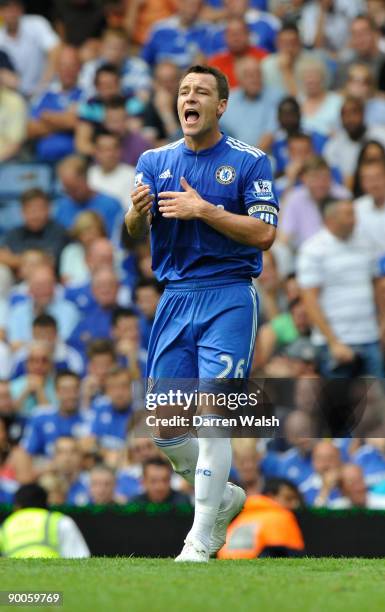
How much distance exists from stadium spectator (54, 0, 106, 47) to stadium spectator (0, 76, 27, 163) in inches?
49.2

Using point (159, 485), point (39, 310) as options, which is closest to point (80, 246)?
point (39, 310)

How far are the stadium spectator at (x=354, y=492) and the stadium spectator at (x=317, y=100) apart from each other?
5.09m

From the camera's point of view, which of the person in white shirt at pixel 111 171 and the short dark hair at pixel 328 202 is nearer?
the short dark hair at pixel 328 202

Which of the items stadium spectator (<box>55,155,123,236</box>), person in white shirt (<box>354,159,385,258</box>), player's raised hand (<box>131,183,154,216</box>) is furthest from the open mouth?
stadium spectator (<box>55,155,123,236</box>)

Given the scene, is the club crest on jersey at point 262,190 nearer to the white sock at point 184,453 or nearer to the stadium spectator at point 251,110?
the white sock at point 184,453

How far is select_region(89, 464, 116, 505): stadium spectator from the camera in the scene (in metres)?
11.9

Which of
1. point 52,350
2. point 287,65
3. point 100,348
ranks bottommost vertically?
point 52,350

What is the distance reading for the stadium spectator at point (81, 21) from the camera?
17797mm

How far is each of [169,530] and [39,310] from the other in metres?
4.48

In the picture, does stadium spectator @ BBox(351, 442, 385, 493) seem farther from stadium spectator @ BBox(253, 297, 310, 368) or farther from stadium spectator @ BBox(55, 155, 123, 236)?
stadium spectator @ BBox(55, 155, 123, 236)

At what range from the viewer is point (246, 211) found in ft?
25.3

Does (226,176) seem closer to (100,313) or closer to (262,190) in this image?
(262,190)

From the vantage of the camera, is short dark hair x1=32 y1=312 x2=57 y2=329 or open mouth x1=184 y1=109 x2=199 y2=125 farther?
short dark hair x1=32 y1=312 x2=57 y2=329

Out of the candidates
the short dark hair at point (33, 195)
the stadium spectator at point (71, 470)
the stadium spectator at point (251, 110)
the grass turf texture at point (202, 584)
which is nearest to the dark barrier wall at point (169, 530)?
the stadium spectator at point (71, 470)
